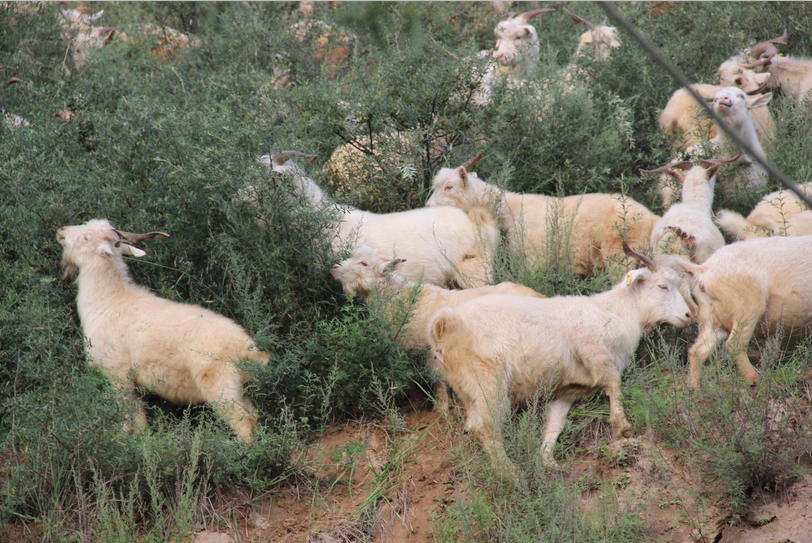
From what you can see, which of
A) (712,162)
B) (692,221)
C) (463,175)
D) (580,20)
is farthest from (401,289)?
(580,20)

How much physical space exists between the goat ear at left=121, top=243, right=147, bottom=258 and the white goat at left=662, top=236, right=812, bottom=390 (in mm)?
4463

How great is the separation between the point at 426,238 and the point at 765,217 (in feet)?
10.7

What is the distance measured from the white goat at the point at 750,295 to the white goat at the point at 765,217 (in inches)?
45.4

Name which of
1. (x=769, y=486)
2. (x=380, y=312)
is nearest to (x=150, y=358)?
(x=380, y=312)

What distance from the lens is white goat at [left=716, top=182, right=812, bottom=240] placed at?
6.46 m


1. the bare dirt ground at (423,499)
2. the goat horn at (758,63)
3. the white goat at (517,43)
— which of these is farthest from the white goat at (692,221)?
the white goat at (517,43)

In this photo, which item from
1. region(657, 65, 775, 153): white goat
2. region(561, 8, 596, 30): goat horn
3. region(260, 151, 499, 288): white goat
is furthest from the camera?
region(561, 8, 596, 30): goat horn

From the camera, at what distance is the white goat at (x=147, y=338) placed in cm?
504

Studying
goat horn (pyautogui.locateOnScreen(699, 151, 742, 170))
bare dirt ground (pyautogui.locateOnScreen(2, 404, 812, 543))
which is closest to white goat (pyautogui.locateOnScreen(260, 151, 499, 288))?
bare dirt ground (pyautogui.locateOnScreen(2, 404, 812, 543))

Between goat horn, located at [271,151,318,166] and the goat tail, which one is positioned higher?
goat horn, located at [271,151,318,166]

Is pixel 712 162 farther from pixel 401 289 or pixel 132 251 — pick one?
pixel 132 251

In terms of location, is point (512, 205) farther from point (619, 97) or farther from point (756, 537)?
point (756, 537)

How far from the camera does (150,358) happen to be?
5.24 m

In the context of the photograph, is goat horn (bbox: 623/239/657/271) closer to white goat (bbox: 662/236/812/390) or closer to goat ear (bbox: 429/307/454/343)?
white goat (bbox: 662/236/812/390)
